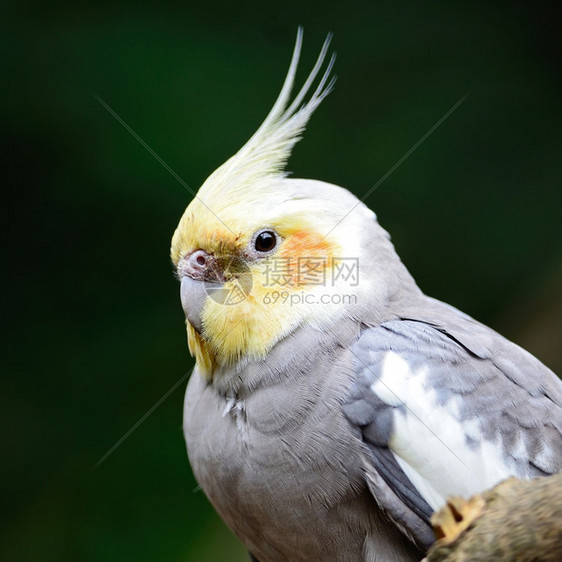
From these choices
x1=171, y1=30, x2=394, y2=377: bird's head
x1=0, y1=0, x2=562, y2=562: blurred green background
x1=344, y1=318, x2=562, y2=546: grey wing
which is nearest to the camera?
x1=344, y1=318, x2=562, y2=546: grey wing

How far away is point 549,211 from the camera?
385cm

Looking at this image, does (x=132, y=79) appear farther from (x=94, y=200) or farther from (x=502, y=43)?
(x=502, y=43)

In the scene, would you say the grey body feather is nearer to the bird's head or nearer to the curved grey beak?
the bird's head

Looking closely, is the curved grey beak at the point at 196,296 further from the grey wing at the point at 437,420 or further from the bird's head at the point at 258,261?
the grey wing at the point at 437,420

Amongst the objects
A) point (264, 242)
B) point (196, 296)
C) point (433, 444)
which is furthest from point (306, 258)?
point (433, 444)

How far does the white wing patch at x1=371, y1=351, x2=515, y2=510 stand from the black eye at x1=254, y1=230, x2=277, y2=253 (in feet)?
1.51

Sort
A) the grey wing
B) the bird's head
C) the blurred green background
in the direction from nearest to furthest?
the grey wing
the bird's head
the blurred green background

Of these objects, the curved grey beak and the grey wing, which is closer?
the grey wing

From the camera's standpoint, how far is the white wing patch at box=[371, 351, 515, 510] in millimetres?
1829

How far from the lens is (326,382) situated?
1909 mm

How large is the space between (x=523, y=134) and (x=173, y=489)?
8.41 ft

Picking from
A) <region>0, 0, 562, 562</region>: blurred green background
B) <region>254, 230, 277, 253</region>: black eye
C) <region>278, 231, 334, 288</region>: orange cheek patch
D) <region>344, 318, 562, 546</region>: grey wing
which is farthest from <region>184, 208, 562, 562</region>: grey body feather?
<region>0, 0, 562, 562</region>: blurred green background

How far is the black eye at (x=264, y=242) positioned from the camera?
2.03m

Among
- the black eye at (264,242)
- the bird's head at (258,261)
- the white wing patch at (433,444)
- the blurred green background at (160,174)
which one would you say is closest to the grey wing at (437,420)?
the white wing patch at (433,444)
